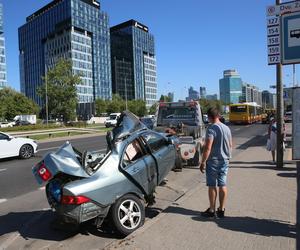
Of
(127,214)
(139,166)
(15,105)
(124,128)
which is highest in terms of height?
(15,105)

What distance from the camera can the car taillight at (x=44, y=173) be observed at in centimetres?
539

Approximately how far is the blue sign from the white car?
1308 centimetres

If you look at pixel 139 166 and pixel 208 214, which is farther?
pixel 139 166

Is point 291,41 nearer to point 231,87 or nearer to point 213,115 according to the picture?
point 213,115

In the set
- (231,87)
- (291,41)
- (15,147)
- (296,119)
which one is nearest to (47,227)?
(296,119)

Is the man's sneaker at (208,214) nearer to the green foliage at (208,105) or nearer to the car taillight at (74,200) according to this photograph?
the green foliage at (208,105)

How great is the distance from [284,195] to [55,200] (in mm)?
4302

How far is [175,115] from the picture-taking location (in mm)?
13891

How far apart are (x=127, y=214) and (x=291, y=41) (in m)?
3.28

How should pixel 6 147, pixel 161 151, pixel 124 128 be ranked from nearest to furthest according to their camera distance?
1. pixel 124 128
2. pixel 161 151
3. pixel 6 147

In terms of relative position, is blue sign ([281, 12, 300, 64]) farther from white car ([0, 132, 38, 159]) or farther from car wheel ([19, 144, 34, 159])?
car wheel ([19, 144, 34, 159])

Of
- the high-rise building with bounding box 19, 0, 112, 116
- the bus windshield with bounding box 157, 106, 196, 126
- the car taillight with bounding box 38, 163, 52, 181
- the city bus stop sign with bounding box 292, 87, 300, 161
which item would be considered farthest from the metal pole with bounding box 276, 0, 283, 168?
the high-rise building with bounding box 19, 0, 112, 116

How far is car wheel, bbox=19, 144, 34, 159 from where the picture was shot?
15.8 meters

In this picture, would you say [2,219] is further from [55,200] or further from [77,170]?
[77,170]
